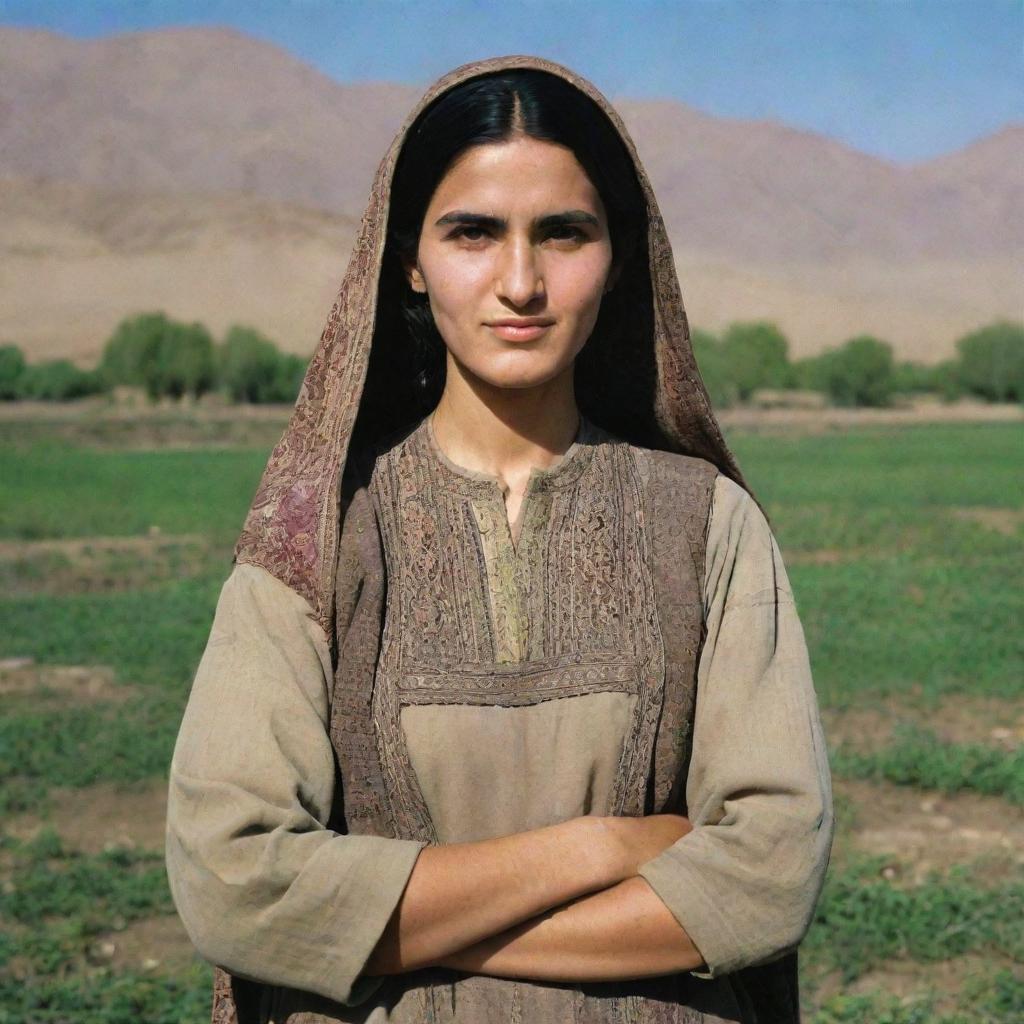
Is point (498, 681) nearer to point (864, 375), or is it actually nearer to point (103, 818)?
point (103, 818)

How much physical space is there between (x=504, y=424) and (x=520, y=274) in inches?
9.1

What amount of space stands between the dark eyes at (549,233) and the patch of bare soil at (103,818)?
4.05m

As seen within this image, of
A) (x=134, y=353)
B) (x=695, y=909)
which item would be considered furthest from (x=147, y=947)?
(x=134, y=353)

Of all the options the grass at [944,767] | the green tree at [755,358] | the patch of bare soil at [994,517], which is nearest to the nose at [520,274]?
the grass at [944,767]

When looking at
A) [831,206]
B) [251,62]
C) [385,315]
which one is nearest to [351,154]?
[251,62]

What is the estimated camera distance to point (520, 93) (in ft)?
5.89

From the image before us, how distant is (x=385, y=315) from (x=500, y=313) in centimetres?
27

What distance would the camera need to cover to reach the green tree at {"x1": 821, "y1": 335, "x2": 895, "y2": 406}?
196 ft

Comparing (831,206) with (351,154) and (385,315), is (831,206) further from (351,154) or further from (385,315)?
(385,315)

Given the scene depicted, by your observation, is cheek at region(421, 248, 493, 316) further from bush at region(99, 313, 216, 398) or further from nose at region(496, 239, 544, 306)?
bush at region(99, 313, 216, 398)

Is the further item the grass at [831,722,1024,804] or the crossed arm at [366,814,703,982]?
the grass at [831,722,1024,804]

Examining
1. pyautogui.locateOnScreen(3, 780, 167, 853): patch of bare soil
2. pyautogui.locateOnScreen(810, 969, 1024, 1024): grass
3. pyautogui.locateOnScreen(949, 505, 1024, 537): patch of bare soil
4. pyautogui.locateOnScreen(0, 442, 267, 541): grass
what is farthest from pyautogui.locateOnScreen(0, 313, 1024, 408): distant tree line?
pyautogui.locateOnScreen(810, 969, 1024, 1024): grass

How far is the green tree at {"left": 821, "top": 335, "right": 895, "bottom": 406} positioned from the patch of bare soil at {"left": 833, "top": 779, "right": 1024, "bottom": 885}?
55.0 metres

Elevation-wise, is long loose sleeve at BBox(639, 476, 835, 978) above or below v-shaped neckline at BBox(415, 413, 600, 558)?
below
